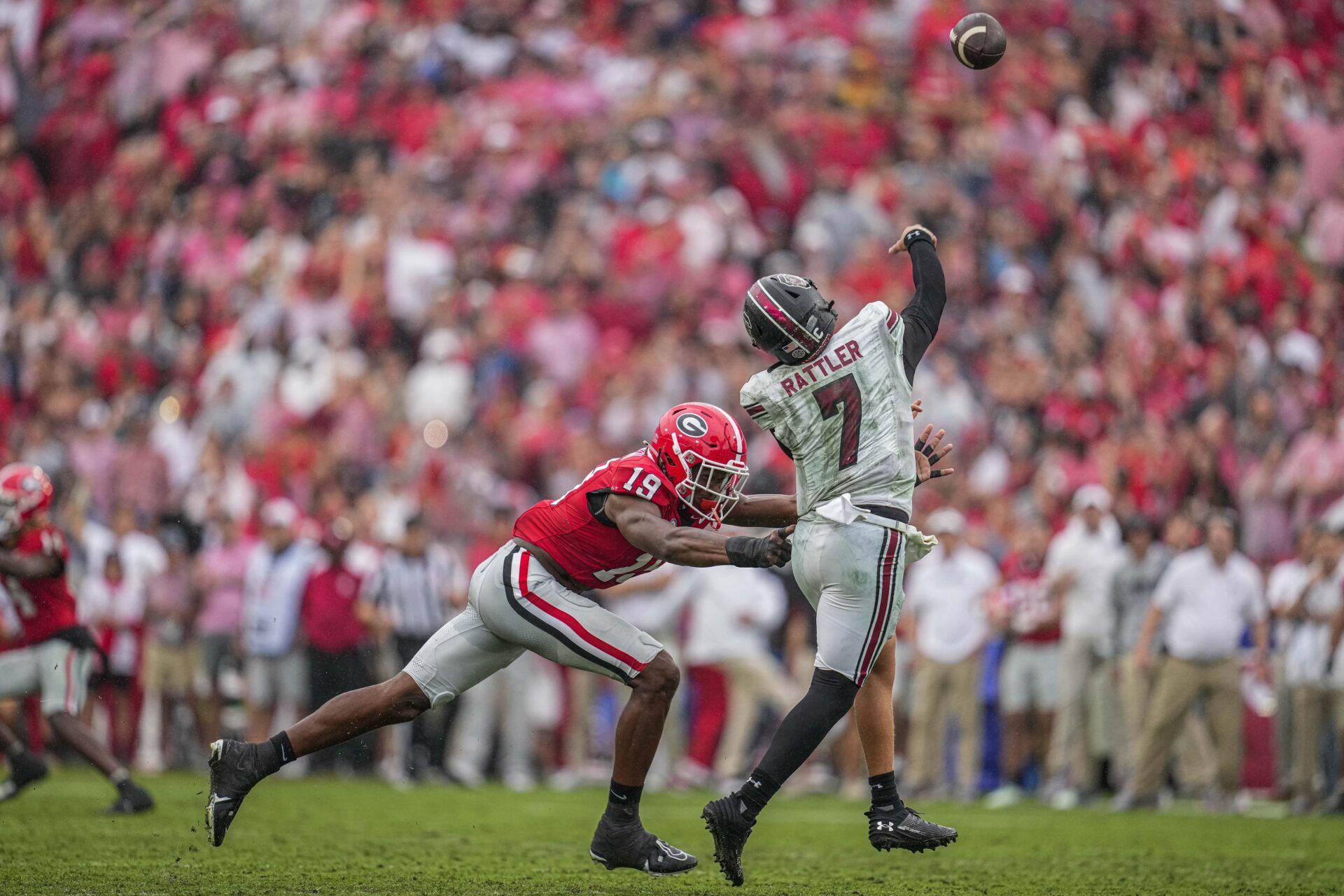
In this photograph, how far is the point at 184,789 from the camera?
11867mm

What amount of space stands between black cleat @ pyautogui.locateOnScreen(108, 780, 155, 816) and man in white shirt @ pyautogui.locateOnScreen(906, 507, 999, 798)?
5939mm

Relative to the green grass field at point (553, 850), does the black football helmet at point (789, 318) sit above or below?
above

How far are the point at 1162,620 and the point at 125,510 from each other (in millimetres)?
8666

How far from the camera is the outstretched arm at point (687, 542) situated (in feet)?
20.9

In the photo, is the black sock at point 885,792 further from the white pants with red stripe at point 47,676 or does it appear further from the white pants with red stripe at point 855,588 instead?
the white pants with red stripe at point 47,676

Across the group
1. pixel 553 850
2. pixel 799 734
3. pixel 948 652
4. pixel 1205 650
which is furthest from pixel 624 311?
pixel 799 734

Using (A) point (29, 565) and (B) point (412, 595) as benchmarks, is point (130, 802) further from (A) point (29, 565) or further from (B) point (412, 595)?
(B) point (412, 595)

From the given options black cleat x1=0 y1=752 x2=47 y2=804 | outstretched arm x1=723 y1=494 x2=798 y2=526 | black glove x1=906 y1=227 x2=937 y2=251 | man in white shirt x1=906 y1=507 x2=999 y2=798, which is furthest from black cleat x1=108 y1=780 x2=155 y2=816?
Result: man in white shirt x1=906 y1=507 x2=999 y2=798

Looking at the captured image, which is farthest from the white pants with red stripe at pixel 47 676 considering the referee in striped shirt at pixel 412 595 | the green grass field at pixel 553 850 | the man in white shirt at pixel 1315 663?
the man in white shirt at pixel 1315 663

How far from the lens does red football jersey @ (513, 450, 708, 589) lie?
6.86 m

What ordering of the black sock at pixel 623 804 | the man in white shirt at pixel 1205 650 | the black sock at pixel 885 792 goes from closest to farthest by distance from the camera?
the black sock at pixel 885 792
the black sock at pixel 623 804
the man in white shirt at pixel 1205 650

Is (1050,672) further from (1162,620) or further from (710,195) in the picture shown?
(710,195)

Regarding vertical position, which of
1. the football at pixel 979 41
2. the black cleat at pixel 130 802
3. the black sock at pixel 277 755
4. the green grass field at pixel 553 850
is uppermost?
the football at pixel 979 41

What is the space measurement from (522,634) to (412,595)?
6.80m
